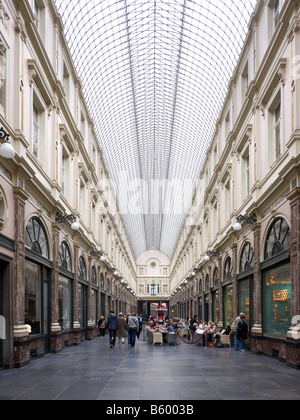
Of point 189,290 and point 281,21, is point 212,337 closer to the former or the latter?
point 281,21

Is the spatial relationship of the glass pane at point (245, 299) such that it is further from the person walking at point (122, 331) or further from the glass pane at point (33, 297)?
the glass pane at point (33, 297)

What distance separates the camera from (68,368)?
14.0 metres

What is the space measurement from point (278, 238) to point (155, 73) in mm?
23812

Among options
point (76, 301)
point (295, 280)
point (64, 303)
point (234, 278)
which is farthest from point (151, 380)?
point (76, 301)

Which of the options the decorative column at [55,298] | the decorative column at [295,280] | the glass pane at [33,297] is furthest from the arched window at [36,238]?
the decorative column at [295,280]

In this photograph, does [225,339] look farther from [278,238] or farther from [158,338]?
[278,238]

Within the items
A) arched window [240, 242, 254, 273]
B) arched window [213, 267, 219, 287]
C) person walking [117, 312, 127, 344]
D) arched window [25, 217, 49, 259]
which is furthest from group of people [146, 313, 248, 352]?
arched window [25, 217, 49, 259]

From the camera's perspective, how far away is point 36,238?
57.2 ft

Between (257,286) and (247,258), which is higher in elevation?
(247,258)

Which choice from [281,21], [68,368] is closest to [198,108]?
[281,21]

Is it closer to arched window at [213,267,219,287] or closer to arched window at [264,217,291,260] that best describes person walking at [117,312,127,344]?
arched window at [213,267,219,287]

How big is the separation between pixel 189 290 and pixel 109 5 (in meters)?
32.3

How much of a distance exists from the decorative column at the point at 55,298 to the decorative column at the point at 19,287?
4.63 meters

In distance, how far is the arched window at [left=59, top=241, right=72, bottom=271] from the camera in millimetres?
21828
